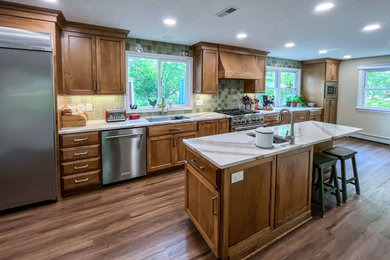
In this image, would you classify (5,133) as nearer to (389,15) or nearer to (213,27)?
(213,27)

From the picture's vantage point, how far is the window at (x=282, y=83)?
6.00 meters

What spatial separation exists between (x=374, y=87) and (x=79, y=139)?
7.08m

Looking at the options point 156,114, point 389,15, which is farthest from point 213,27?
point 389,15

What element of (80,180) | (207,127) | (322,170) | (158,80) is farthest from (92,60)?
(322,170)

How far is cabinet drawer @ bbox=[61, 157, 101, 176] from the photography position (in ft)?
9.20

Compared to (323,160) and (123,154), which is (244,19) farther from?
(123,154)

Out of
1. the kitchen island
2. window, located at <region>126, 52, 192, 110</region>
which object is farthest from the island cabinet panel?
window, located at <region>126, 52, 192, 110</region>

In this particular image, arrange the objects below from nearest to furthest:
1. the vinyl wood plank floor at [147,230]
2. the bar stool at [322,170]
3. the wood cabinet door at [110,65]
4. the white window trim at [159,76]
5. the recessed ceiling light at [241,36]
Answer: the vinyl wood plank floor at [147,230] → the bar stool at [322,170] → the wood cabinet door at [110,65] → the recessed ceiling light at [241,36] → the white window trim at [159,76]

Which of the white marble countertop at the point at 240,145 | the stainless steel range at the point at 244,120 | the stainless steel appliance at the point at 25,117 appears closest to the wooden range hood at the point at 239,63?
the stainless steel range at the point at 244,120

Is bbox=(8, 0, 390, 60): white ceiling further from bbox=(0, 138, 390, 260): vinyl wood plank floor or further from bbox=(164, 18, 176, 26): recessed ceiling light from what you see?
bbox=(0, 138, 390, 260): vinyl wood plank floor

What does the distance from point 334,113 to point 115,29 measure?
6.45m

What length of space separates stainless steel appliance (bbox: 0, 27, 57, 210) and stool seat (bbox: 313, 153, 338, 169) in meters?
3.13

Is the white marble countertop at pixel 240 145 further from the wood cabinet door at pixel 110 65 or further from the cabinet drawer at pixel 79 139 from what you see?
the wood cabinet door at pixel 110 65

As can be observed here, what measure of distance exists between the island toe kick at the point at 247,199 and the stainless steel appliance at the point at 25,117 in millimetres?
1758
